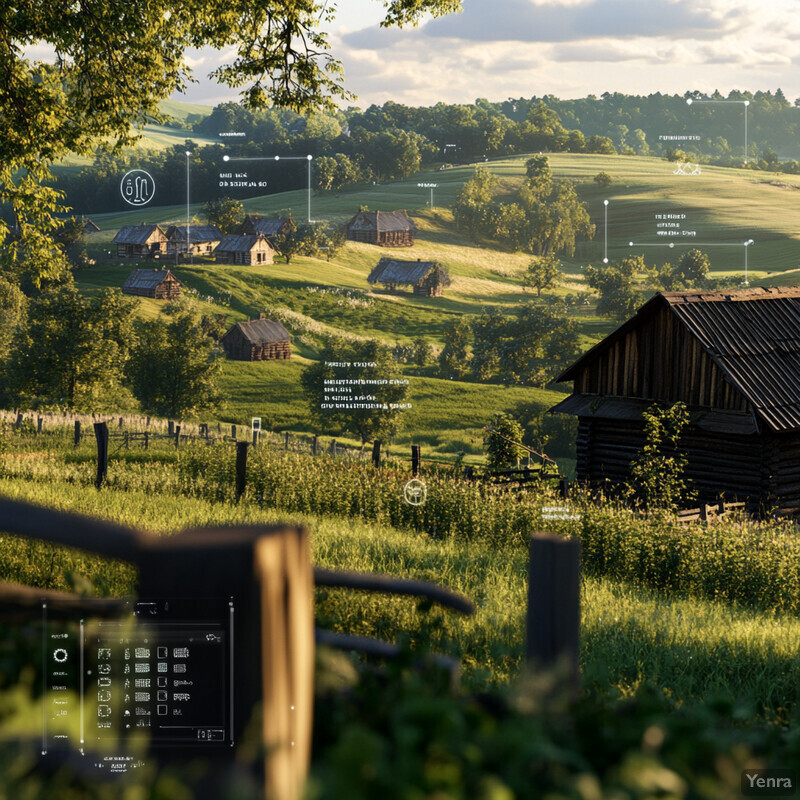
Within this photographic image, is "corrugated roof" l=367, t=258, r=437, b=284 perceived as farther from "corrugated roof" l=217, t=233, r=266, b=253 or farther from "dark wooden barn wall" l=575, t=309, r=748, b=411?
"dark wooden barn wall" l=575, t=309, r=748, b=411

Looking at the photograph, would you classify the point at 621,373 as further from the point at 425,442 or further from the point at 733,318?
Result: the point at 425,442

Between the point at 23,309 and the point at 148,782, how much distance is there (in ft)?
231

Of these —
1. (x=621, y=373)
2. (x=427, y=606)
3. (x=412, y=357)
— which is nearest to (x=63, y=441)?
(x=621, y=373)

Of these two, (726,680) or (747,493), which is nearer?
(726,680)

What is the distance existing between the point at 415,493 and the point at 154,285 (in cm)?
4651

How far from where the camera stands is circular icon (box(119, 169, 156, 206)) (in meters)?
70.4

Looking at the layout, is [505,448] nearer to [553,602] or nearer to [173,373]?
[173,373]

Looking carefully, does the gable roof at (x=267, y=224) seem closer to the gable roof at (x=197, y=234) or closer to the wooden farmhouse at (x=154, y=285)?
the gable roof at (x=197, y=234)

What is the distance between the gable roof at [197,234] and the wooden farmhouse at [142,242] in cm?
85

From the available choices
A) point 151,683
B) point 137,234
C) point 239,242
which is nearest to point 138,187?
point 137,234

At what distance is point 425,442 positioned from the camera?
166 feet

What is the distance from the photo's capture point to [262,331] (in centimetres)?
5666

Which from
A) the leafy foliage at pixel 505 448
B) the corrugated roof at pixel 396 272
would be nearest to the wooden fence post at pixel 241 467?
the leafy foliage at pixel 505 448

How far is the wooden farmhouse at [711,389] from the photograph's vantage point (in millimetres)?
22266
